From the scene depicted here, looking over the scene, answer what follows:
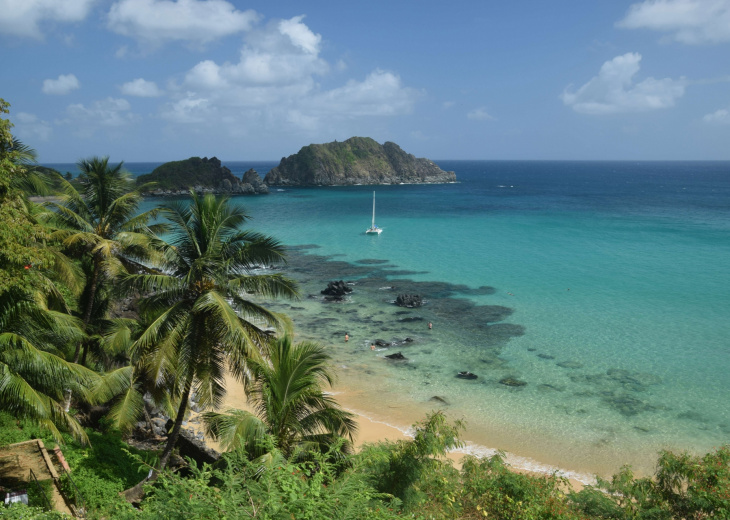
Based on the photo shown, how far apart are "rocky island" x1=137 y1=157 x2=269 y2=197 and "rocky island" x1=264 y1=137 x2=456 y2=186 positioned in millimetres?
26551

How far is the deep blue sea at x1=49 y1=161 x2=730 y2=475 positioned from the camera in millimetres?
19906

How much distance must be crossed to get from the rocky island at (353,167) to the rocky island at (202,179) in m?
26.6

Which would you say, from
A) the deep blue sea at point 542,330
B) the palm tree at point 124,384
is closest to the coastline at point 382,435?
the deep blue sea at point 542,330

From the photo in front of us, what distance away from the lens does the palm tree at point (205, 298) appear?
37.3 feet

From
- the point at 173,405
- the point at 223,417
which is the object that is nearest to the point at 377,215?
the point at 173,405

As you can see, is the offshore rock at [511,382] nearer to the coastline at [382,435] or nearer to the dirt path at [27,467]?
the coastline at [382,435]

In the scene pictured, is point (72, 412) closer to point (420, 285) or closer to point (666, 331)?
point (420, 285)

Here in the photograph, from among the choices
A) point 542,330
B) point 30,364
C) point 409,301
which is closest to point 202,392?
point 30,364

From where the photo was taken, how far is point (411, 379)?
78.0 ft

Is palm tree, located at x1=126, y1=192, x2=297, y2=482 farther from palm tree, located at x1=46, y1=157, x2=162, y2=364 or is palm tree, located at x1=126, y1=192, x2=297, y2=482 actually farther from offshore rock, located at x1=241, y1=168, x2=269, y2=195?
offshore rock, located at x1=241, y1=168, x2=269, y2=195

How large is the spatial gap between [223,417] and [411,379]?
45.2ft

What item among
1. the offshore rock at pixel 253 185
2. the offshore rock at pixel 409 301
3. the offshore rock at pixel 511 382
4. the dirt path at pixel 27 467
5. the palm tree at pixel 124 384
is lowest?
the offshore rock at pixel 511 382

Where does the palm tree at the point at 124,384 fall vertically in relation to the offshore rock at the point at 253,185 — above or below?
below

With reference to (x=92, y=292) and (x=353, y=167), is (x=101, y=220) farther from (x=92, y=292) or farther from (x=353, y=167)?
(x=353, y=167)
